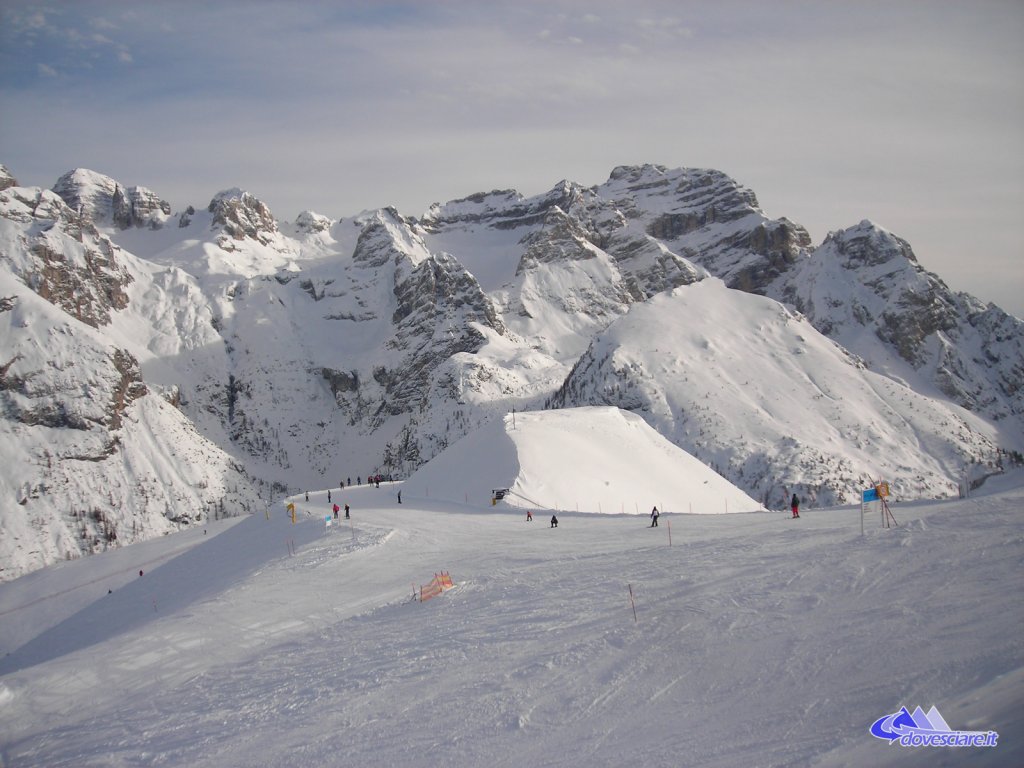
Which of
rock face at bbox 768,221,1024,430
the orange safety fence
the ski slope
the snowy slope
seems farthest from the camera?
rock face at bbox 768,221,1024,430

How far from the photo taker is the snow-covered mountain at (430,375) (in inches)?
4107

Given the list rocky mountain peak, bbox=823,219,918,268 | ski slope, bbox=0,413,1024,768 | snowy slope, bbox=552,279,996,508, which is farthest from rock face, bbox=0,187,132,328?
rocky mountain peak, bbox=823,219,918,268

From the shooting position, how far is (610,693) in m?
18.5

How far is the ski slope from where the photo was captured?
52.3ft

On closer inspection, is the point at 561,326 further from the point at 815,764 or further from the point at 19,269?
the point at 815,764

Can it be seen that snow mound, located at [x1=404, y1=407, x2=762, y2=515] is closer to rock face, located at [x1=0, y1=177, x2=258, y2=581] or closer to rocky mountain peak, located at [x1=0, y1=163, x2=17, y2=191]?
rock face, located at [x1=0, y1=177, x2=258, y2=581]

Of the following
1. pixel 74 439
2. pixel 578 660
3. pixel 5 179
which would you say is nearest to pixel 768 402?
pixel 578 660

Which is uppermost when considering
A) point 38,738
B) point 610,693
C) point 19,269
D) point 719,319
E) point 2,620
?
point 19,269

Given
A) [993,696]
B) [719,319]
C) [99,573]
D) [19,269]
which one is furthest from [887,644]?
[19,269]

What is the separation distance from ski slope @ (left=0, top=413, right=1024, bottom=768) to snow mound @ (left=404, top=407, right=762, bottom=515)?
17.8 m

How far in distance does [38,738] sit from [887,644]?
73.5 feet

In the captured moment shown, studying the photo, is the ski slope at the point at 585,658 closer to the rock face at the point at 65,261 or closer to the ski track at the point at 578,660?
the ski track at the point at 578,660

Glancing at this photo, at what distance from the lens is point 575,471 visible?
193 ft

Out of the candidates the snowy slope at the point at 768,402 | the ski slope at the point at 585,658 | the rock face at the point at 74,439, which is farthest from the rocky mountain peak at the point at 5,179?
the ski slope at the point at 585,658
